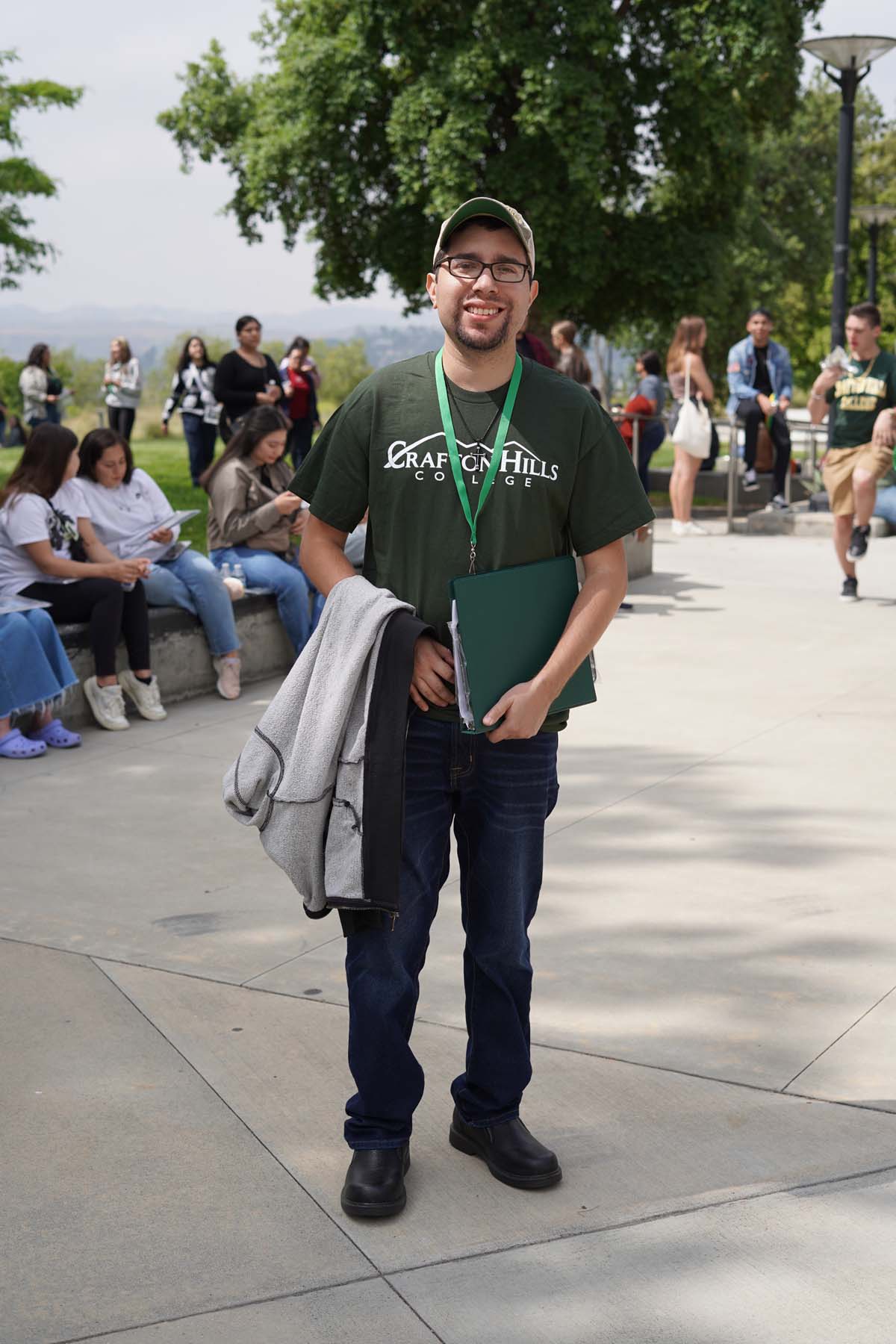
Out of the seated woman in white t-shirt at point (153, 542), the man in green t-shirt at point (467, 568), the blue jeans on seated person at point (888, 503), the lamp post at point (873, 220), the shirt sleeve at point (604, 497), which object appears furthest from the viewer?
the lamp post at point (873, 220)

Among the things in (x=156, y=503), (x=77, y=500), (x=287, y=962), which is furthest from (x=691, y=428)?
(x=287, y=962)

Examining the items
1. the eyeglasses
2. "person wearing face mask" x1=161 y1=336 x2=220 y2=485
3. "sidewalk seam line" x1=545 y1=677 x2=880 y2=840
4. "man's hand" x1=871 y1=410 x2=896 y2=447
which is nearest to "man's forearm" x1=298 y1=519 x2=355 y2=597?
the eyeglasses

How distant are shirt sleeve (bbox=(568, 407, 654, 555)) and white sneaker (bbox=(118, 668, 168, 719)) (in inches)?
186

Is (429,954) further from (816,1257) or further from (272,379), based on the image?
(272,379)

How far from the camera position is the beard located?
116 inches

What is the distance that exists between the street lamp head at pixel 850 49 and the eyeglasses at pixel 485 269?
13108 mm

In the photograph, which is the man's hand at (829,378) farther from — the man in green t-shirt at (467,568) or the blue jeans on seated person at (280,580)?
the man in green t-shirt at (467,568)

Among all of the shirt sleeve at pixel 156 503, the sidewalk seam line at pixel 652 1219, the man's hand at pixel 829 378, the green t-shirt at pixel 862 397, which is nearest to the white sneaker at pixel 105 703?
the shirt sleeve at pixel 156 503

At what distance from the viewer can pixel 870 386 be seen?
1012 centimetres

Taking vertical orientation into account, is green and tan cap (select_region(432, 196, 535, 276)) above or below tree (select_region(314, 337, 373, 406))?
below

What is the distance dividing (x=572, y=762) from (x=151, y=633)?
2.50 metres

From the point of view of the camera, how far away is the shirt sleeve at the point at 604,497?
3.07 m

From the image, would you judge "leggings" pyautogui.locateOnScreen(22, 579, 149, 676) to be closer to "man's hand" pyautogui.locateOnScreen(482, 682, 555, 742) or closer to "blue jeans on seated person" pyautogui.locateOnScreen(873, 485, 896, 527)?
"man's hand" pyautogui.locateOnScreen(482, 682, 555, 742)

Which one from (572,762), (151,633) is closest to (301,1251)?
(572,762)
